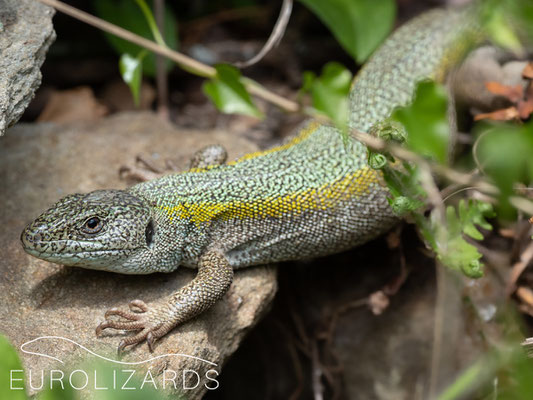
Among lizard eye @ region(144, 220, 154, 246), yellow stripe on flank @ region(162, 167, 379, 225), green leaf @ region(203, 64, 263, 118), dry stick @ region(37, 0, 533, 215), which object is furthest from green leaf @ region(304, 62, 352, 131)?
lizard eye @ region(144, 220, 154, 246)

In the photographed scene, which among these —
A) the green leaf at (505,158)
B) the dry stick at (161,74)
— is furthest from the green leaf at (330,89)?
the dry stick at (161,74)

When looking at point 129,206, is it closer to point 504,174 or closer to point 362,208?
point 362,208

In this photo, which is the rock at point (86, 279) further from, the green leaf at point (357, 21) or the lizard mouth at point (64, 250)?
the green leaf at point (357, 21)

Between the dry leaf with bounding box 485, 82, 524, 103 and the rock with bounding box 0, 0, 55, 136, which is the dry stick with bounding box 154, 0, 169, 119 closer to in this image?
the rock with bounding box 0, 0, 55, 136

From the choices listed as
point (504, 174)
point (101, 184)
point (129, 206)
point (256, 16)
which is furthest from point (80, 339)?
point (256, 16)

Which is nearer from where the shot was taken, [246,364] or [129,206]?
[129,206]

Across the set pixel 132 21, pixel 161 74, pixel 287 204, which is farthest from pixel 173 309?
pixel 132 21
